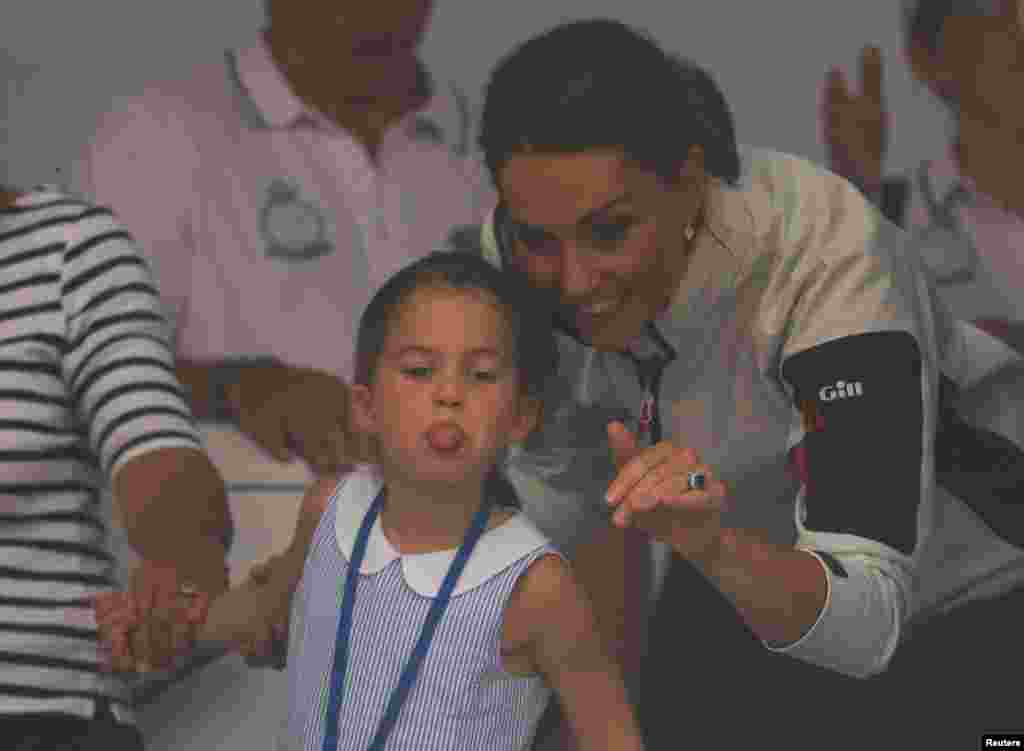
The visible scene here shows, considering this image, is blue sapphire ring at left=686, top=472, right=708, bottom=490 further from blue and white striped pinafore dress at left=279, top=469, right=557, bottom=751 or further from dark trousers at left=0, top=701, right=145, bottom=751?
dark trousers at left=0, top=701, right=145, bottom=751

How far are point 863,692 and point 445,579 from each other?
0.46 m

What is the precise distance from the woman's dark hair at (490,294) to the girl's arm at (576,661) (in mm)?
111

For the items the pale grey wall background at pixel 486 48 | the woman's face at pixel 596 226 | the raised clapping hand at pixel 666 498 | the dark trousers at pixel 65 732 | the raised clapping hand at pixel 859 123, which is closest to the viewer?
the raised clapping hand at pixel 666 498

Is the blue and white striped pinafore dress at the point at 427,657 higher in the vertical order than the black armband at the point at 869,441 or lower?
lower

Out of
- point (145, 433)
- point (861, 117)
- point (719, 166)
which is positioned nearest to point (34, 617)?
point (145, 433)

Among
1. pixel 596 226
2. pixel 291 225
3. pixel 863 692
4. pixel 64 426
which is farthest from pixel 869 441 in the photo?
pixel 291 225

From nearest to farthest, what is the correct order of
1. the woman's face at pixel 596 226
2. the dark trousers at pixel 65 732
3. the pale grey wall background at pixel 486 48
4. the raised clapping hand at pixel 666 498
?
the raised clapping hand at pixel 666 498, the woman's face at pixel 596 226, the dark trousers at pixel 65 732, the pale grey wall background at pixel 486 48

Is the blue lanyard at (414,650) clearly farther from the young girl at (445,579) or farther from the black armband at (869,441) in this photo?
the black armband at (869,441)

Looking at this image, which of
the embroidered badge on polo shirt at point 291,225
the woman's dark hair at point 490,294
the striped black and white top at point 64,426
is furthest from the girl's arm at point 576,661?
the embroidered badge on polo shirt at point 291,225

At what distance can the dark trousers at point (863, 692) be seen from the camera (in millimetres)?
1499

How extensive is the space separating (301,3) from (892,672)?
3.73 ft

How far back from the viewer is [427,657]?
4.11 feet

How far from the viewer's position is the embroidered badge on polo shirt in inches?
82.7

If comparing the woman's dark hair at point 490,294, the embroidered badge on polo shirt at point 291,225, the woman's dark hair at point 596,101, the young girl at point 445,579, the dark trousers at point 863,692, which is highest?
the woman's dark hair at point 596,101
